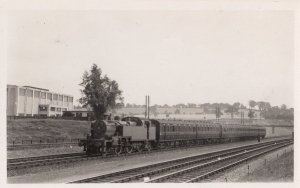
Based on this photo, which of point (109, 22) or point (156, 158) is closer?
point (109, 22)

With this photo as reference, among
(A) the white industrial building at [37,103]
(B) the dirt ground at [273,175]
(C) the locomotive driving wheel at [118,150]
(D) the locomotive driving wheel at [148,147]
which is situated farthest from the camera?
(A) the white industrial building at [37,103]

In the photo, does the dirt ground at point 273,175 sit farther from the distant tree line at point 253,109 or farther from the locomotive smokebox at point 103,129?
the locomotive smokebox at point 103,129

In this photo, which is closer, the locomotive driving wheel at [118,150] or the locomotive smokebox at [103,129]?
the locomotive smokebox at [103,129]

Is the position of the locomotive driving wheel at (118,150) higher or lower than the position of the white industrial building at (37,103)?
lower

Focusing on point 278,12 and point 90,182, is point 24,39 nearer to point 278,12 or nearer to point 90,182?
point 90,182

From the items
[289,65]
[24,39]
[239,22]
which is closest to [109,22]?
[24,39]

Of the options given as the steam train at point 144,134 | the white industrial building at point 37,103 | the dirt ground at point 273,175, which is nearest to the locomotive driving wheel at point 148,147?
the steam train at point 144,134
